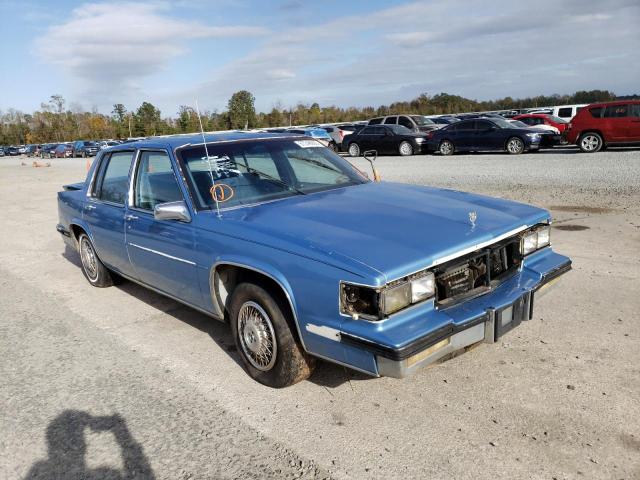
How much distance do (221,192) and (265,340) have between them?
116 cm

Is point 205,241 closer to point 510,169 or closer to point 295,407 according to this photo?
point 295,407

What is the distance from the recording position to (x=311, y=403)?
130 inches

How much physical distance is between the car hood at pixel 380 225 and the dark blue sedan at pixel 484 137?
1562cm

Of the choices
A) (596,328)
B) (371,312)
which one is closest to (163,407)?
(371,312)

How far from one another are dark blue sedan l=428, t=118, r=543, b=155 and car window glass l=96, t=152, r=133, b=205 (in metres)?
16.0

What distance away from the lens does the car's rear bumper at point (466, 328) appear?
267cm

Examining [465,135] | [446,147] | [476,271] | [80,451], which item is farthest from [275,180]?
[446,147]

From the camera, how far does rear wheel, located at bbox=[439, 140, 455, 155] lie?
66.0ft

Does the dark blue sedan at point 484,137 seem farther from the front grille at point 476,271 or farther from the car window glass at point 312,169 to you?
the front grille at point 476,271

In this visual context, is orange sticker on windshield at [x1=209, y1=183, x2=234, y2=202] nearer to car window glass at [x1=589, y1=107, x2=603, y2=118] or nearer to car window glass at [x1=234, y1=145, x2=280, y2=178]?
car window glass at [x1=234, y1=145, x2=280, y2=178]

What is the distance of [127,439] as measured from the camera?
3031mm

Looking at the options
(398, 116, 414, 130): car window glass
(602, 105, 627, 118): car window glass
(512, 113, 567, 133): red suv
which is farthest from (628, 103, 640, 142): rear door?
(398, 116, 414, 130): car window glass

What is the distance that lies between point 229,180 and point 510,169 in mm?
11715

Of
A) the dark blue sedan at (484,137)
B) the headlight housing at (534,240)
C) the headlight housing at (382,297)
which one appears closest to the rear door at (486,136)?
the dark blue sedan at (484,137)
